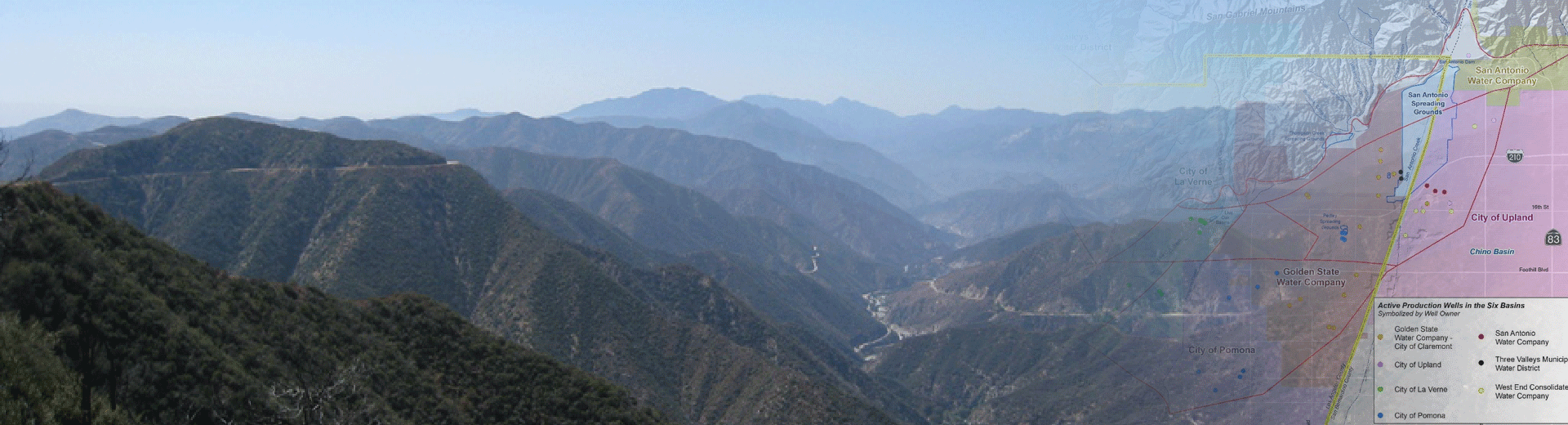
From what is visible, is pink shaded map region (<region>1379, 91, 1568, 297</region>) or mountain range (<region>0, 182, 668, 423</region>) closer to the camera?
pink shaded map region (<region>1379, 91, 1568, 297</region>)

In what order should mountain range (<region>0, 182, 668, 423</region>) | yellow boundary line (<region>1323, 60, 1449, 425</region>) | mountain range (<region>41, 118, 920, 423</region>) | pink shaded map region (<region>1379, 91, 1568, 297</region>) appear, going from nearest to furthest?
1. pink shaded map region (<region>1379, 91, 1568, 297</region>)
2. yellow boundary line (<region>1323, 60, 1449, 425</region>)
3. mountain range (<region>0, 182, 668, 423</region>)
4. mountain range (<region>41, 118, 920, 423</region>)

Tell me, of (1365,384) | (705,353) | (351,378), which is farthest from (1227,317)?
(705,353)

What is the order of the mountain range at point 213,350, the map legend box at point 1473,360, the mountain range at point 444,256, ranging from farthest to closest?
1. the mountain range at point 444,256
2. the mountain range at point 213,350
3. the map legend box at point 1473,360

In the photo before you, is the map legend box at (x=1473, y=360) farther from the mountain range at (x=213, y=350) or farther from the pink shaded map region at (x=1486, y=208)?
the mountain range at (x=213, y=350)

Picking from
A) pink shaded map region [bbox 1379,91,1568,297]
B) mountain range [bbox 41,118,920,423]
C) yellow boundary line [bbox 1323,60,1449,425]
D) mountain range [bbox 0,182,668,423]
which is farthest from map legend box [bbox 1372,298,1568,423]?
mountain range [bbox 41,118,920,423]

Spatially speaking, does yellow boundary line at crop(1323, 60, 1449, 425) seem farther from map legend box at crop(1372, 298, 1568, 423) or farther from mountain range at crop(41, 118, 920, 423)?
mountain range at crop(41, 118, 920, 423)

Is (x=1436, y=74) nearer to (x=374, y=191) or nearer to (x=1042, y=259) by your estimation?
(x=374, y=191)

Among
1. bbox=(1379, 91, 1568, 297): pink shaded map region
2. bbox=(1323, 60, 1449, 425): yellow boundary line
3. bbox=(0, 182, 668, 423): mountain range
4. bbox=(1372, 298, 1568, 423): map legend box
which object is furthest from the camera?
bbox=(0, 182, 668, 423): mountain range

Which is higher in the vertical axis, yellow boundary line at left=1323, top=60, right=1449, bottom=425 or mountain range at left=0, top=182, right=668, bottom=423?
yellow boundary line at left=1323, top=60, right=1449, bottom=425

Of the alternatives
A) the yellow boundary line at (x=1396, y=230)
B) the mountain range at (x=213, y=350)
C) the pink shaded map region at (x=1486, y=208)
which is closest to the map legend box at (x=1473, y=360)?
the pink shaded map region at (x=1486, y=208)

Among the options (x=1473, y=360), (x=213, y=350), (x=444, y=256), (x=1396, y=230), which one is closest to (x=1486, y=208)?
(x=1396, y=230)
